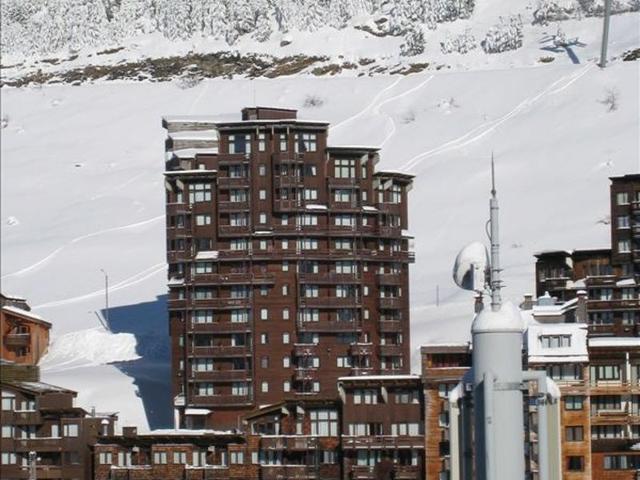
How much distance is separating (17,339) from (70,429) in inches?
816

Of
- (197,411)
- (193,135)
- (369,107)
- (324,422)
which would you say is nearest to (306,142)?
(197,411)

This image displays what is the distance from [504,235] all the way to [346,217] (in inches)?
1424

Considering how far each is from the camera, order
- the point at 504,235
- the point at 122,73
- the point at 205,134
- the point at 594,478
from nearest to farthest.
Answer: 1. the point at 594,478
2. the point at 205,134
3. the point at 504,235
4. the point at 122,73

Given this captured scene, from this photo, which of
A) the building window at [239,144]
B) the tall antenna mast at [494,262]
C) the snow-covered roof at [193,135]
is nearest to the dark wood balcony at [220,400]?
the building window at [239,144]

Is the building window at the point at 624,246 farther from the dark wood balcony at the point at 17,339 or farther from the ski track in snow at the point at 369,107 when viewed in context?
the ski track in snow at the point at 369,107

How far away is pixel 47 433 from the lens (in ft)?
256

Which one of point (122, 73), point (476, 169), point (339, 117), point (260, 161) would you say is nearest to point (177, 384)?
point (260, 161)

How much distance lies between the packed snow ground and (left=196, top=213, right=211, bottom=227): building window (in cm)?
842

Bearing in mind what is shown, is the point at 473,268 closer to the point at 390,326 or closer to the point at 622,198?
the point at 390,326

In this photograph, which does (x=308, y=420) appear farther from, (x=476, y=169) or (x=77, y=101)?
(x=77, y=101)

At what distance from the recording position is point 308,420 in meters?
74.7

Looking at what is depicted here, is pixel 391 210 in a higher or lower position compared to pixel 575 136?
lower

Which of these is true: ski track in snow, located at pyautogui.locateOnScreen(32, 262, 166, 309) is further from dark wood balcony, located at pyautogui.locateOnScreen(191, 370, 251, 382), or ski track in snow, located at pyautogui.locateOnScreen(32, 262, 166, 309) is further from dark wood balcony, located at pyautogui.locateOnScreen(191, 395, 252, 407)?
dark wood balcony, located at pyautogui.locateOnScreen(191, 395, 252, 407)

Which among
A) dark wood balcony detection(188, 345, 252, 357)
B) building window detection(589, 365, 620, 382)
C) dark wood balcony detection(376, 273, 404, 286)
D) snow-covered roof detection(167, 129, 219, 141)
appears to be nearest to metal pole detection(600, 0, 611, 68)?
snow-covered roof detection(167, 129, 219, 141)
